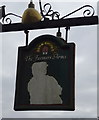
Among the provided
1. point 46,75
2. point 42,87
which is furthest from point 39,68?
point 42,87

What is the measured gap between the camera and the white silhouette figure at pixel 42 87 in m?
3.93

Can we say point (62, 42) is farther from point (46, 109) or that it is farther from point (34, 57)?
point (46, 109)

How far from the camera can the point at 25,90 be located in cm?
412

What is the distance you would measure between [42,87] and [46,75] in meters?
0.16

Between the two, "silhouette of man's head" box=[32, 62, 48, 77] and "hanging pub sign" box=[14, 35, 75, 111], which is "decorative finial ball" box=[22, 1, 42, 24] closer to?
"hanging pub sign" box=[14, 35, 75, 111]

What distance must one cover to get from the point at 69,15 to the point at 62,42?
58 cm

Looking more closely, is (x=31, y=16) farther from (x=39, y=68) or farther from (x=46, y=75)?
(x=46, y=75)

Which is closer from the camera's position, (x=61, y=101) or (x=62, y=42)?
(x=61, y=101)

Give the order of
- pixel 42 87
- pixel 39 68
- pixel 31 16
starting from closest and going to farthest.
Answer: pixel 42 87, pixel 39 68, pixel 31 16

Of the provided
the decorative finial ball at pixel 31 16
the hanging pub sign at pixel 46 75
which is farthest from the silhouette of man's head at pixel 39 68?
the decorative finial ball at pixel 31 16

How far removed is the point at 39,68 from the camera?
13.6 feet

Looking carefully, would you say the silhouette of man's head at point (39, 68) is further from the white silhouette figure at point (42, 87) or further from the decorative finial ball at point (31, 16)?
the decorative finial ball at point (31, 16)

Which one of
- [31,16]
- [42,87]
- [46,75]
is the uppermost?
[31,16]

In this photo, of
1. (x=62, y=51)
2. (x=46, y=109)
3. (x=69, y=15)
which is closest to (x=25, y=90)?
(x=46, y=109)
